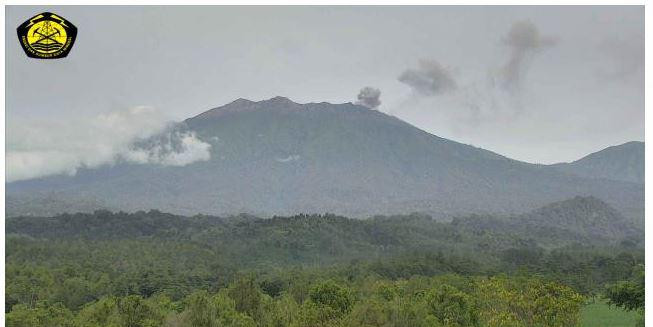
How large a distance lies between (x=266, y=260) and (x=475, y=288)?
86688 millimetres

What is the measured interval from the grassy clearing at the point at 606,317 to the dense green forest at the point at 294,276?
2.28 meters

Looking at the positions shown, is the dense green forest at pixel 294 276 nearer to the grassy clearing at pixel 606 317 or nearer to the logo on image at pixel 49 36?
the grassy clearing at pixel 606 317

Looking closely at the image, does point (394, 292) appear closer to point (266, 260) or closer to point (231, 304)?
point (231, 304)

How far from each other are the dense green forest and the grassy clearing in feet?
7.47

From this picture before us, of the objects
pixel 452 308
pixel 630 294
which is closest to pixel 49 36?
pixel 630 294

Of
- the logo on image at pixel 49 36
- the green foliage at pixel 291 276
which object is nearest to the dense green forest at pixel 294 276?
the green foliage at pixel 291 276

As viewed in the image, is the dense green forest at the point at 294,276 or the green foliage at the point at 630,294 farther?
the dense green forest at the point at 294,276

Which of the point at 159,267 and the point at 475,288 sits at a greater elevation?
the point at 475,288

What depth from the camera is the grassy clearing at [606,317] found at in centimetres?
5672

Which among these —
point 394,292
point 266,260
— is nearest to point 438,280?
point 394,292

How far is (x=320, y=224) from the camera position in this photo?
17162 cm

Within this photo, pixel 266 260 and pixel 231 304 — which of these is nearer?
pixel 231 304

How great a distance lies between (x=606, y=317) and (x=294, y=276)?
44437 mm

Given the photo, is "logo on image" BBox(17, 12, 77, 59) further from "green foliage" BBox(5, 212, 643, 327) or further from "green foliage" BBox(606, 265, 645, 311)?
"green foliage" BBox(606, 265, 645, 311)
